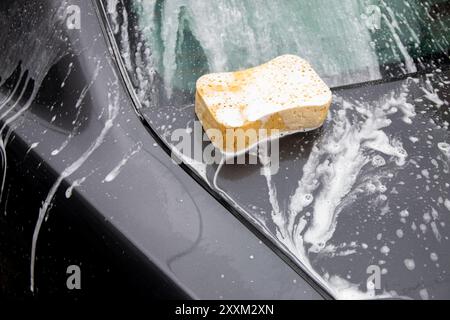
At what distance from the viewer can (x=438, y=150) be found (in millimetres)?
1263

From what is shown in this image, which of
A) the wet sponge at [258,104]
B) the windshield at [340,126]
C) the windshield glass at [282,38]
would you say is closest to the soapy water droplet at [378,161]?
the windshield at [340,126]

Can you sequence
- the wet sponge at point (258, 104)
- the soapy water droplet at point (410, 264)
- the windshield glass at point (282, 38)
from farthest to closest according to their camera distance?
the windshield glass at point (282, 38), the wet sponge at point (258, 104), the soapy water droplet at point (410, 264)

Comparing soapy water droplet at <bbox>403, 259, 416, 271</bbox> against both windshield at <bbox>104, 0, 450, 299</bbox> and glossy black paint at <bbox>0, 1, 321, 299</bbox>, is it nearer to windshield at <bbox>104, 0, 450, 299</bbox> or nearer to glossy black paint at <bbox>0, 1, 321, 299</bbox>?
windshield at <bbox>104, 0, 450, 299</bbox>

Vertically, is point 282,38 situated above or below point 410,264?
above

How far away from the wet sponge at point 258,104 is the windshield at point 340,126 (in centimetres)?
4

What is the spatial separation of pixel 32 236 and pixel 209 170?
1.60ft

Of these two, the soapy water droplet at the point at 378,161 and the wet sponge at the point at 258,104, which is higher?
the wet sponge at the point at 258,104

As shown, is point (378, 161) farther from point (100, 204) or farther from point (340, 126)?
point (100, 204)

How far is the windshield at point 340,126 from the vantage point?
3.51 feet

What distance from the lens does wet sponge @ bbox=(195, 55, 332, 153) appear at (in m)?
1.22

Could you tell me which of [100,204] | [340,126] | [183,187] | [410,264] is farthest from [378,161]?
[100,204]

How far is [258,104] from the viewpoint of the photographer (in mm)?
1262

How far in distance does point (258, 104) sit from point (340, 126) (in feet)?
0.68

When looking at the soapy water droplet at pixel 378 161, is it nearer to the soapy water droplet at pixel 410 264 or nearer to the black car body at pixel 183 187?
the black car body at pixel 183 187
